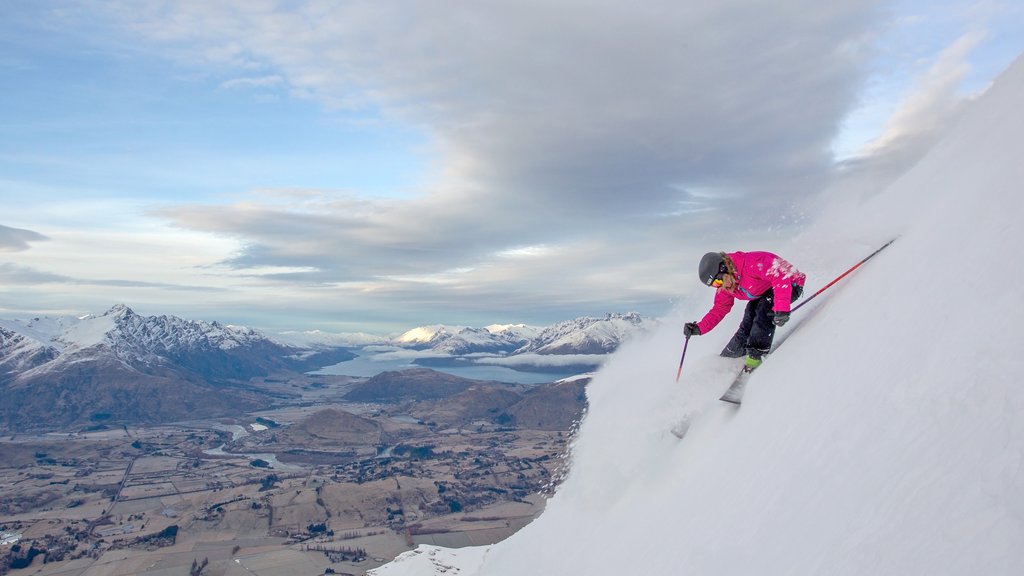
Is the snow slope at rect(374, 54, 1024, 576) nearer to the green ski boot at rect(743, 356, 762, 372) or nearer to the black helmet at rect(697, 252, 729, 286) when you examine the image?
the green ski boot at rect(743, 356, 762, 372)

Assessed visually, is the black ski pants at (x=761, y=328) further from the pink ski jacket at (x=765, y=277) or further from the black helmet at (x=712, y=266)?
the black helmet at (x=712, y=266)

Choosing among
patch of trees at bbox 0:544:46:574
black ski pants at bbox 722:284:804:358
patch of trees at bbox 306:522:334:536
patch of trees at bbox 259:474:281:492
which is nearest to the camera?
black ski pants at bbox 722:284:804:358

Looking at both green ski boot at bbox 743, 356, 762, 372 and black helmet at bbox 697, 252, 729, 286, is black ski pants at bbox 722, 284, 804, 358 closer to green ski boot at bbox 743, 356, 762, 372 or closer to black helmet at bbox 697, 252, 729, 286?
green ski boot at bbox 743, 356, 762, 372

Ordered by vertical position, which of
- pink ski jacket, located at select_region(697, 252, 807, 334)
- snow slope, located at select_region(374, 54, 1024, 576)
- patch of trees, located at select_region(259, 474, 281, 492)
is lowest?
patch of trees, located at select_region(259, 474, 281, 492)

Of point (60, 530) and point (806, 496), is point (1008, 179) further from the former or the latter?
point (60, 530)

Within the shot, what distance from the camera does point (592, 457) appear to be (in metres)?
15.5

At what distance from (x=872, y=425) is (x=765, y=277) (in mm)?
5511

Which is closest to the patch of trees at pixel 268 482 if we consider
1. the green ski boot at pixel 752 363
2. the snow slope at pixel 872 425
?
the snow slope at pixel 872 425

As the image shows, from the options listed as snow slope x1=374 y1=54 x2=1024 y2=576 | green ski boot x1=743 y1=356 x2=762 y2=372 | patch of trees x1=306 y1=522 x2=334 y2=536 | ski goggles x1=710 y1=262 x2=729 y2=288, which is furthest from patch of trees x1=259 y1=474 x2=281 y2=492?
green ski boot x1=743 y1=356 x2=762 y2=372

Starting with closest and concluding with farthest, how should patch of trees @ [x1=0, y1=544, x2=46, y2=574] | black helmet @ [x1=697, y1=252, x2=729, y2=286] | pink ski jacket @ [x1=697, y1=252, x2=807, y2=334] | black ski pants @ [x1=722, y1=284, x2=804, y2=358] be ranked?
pink ski jacket @ [x1=697, y1=252, x2=807, y2=334] < black ski pants @ [x1=722, y1=284, x2=804, y2=358] < black helmet @ [x1=697, y1=252, x2=729, y2=286] < patch of trees @ [x1=0, y1=544, x2=46, y2=574]

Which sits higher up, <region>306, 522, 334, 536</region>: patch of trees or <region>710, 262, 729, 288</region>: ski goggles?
<region>710, 262, 729, 288</region>: ski goggles

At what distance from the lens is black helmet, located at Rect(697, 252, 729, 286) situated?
11.8 meters

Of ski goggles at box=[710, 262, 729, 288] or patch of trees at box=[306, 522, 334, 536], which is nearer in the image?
ski goggles at box=[710, 262, 729, 288]

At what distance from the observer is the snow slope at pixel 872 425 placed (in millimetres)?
4641
